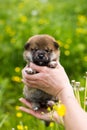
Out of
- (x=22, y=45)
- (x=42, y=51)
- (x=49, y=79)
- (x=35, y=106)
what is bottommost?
(x=35, y=106)

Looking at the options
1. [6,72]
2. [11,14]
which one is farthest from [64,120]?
[11,14]

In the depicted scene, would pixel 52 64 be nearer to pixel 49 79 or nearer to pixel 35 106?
pixel 49 79

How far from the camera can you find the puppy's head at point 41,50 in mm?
3506

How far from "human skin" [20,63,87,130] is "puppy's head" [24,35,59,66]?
6 centimetres

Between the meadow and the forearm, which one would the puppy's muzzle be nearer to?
the forearm

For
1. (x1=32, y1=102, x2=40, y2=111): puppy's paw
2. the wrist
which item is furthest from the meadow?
the wrist

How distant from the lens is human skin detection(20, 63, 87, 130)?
2992 millimetres

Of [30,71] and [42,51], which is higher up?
[42,51]

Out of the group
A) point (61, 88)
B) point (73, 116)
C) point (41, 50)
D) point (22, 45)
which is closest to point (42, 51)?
point (41, 50)

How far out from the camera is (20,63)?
6.43 meters

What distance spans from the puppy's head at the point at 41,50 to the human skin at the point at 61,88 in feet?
0.20

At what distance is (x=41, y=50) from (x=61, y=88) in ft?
1.45

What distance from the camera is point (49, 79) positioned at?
3293mm

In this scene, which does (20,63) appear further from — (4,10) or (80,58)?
(4,10)
